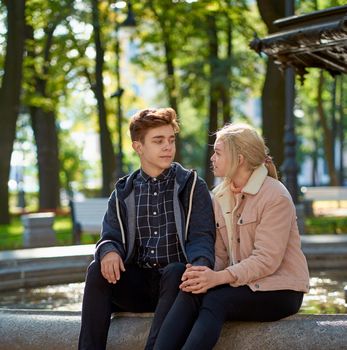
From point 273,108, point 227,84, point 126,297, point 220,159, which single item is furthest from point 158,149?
point 227,84

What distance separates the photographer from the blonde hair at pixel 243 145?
205 inches

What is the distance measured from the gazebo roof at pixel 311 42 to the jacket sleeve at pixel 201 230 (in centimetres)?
191

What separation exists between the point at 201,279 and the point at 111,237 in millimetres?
742

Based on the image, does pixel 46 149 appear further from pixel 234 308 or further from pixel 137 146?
pixel 234 308

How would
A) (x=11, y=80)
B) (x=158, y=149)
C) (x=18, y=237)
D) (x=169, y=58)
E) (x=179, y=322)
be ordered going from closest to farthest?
1. (x=179, y=322)
2. (x=158, y=149)
3. (x=18, y=237)
4. (x=11, y=80)
5. (x=169, y=58)

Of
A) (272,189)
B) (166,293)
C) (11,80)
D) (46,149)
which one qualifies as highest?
(11,80)

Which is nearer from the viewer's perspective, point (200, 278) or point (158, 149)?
point (200, 278)

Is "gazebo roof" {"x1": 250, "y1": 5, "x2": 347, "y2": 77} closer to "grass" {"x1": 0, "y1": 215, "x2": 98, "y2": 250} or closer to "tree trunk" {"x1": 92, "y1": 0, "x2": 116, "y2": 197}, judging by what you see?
"grass" {"x1": 0, "y1": 215, "x2": 98, "y2": 250}

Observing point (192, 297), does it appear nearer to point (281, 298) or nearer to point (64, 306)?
point (281, 298)

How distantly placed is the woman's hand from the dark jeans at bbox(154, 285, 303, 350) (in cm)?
4

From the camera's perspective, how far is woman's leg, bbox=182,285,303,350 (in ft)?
15.4

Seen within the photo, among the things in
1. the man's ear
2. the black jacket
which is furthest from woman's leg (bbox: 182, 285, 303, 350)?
the man's ear

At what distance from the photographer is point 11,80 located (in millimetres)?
21922

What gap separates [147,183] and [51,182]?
25226 mm
